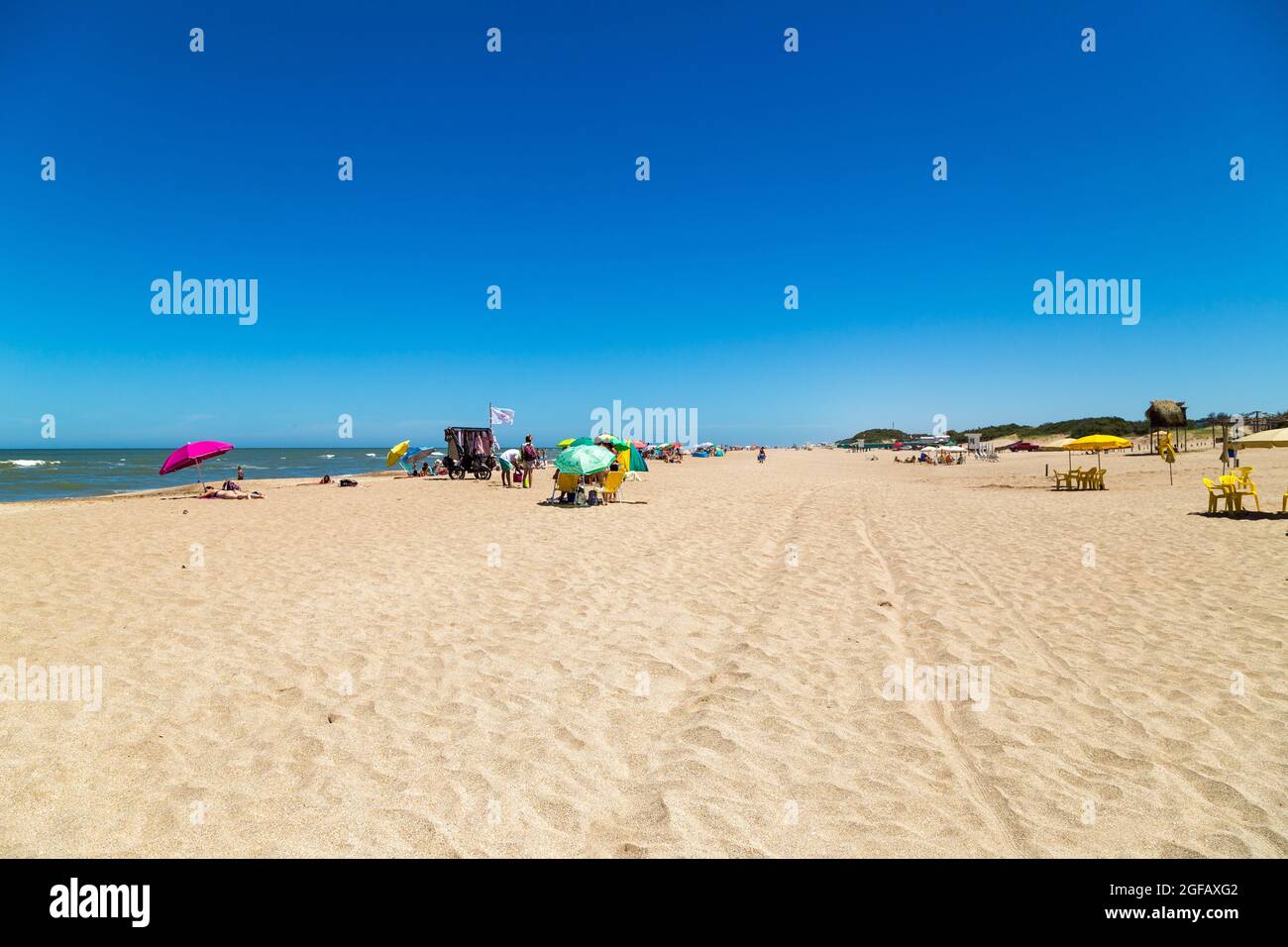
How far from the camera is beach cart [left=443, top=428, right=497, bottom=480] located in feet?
90.0

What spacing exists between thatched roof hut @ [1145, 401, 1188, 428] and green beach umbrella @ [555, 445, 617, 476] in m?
33.6

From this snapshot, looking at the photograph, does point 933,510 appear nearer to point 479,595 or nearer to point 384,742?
point 479,595

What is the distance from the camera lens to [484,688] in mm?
4484

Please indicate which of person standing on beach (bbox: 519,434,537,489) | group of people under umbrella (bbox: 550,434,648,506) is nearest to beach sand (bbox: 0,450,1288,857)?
group of people under umbrella (bbox: 550,434,648,506)

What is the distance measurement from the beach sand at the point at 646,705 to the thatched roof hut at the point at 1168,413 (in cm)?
2938

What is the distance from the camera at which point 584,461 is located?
594 inches

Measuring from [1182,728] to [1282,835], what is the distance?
110 centimetres

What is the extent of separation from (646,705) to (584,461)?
11131 mm

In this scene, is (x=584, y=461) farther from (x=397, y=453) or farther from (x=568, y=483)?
(x=397, y=453)
